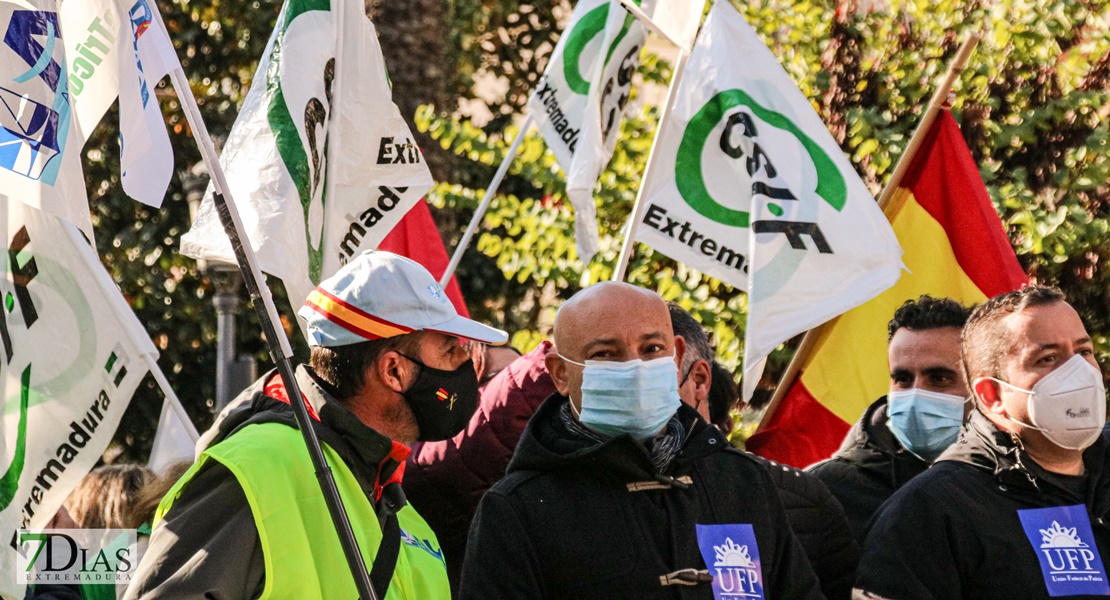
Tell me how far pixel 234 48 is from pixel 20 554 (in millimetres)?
8117

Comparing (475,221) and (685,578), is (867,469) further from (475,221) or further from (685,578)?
(475,221)

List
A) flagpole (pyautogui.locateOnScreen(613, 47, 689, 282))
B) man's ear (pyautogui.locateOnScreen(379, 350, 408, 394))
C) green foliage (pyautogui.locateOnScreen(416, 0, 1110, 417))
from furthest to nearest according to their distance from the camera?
1. green foliage (pyautogui.locateOnScreen(416, 0, 1110, 417))
2. flagpole (pyautogui.locateOnScreen(613, 47, 689, 282))
3. man's ear (pyautogui.locateOnScreen(379, 350, 408, 394))

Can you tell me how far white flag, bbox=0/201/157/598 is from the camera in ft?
A: 15.5

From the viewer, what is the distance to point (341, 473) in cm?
333

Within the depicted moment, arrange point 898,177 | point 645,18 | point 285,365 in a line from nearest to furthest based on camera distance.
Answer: point 285,365
point 645,18
point 898,177

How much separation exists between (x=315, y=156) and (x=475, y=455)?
1328 millimetres

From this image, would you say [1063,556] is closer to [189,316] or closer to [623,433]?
[623,433]

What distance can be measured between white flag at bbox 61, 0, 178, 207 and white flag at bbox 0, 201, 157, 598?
1189 mm

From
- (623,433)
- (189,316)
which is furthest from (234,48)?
(623,433)

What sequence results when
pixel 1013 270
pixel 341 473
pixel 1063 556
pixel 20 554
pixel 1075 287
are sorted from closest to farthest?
pixel 341 473 → pixel 1063 556 → pixel 20 554 → pixel 1013 270 → pixel 1075 287

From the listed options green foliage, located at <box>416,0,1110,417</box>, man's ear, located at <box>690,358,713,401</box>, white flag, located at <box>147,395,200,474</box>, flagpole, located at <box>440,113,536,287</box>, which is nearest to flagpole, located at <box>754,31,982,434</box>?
green foliage, located at <box>416,0,1110,417</box>

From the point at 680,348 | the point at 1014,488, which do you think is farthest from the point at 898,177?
the point at 1014,488

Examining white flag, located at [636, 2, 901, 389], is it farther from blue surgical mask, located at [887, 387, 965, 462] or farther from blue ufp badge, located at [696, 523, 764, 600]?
blue ufp badge, located at [696, 523, 764, 600]

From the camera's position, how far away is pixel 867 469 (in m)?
4.48
